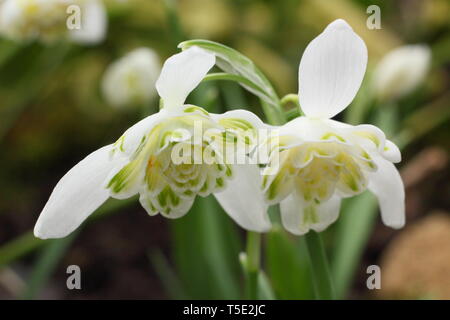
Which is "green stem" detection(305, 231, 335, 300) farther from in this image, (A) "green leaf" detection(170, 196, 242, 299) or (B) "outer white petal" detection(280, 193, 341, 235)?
(A) "green leaf" detection(170, 196, 242, 299)

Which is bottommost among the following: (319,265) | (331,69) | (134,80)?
(319,265)

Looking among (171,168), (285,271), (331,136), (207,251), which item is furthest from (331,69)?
(207,251)

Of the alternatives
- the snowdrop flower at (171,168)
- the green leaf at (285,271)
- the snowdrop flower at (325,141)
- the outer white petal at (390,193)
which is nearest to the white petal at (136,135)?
the snowdrop flower at (171,168)

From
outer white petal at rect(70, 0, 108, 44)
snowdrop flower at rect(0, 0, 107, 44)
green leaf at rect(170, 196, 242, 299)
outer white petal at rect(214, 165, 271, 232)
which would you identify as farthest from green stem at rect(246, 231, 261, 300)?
outer white petal at rect(70, 0, 108, 44)

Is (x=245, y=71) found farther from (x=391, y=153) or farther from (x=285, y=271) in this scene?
(x=285, y=271)

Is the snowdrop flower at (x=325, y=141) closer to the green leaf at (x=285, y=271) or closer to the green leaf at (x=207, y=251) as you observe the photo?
the green leaf at (x=285, y=271)

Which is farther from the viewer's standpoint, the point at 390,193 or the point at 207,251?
the point at 207,251

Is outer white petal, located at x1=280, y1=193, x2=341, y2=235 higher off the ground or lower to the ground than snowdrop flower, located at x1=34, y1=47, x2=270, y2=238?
lower
